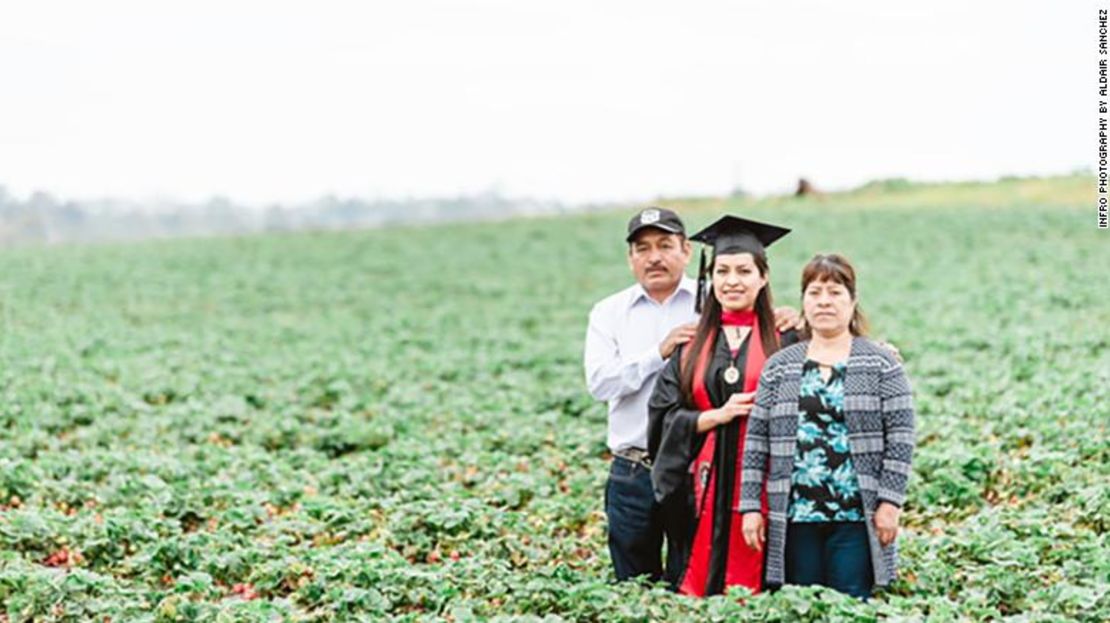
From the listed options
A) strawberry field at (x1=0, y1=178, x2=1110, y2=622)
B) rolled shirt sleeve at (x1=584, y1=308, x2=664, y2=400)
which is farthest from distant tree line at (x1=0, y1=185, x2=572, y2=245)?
rolled shirt sleeve at (x1=584, y1=308, x2=664, y2=400)

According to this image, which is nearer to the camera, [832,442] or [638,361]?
[832,442]

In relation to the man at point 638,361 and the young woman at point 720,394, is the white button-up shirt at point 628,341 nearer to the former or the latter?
the man at point 638,361

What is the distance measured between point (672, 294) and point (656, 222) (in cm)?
42

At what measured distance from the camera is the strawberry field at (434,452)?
21.1ft

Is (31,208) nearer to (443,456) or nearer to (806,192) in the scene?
(806,192)

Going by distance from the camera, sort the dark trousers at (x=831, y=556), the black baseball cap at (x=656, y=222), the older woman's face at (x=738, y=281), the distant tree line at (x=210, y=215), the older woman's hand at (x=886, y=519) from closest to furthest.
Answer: the older woman's hand at (x=886, y=519)
the dark trousers at (x=831, y=556)
the older woman's face at (x=738, y=281)
the black baseball cap at (x=656, y=222)
the distant tree line at (x=210, y=215)

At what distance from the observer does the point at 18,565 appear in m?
7.14

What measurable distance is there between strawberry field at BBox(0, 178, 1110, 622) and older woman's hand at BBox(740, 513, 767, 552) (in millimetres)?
262

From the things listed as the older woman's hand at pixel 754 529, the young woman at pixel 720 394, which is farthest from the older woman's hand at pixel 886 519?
the young woman at pixel 720 394

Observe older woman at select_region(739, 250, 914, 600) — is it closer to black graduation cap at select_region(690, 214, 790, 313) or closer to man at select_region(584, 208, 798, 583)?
black graduation cap at select_region(690, 214, 790, 313)

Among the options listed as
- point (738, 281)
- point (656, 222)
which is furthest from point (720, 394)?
point (656, 222)

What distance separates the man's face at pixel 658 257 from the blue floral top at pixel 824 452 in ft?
2.99

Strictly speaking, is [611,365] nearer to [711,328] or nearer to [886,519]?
[711,328]

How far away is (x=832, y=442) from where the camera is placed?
5406mm
